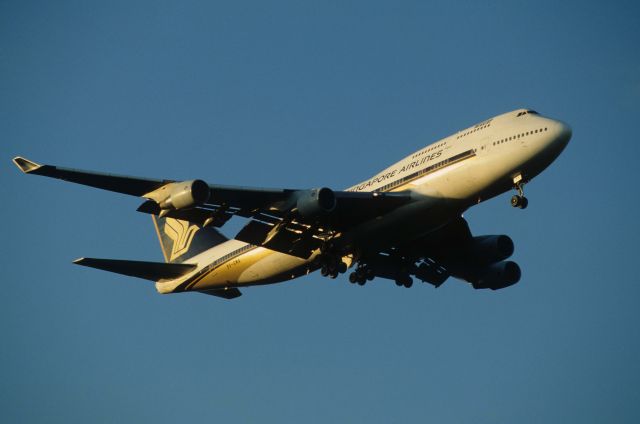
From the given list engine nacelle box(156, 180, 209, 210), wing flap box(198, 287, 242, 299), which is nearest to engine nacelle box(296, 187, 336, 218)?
engine nacelle box(156, 180, 209, 210)

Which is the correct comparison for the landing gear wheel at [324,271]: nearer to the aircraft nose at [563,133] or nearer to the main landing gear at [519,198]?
the main landing gear at [519,198]

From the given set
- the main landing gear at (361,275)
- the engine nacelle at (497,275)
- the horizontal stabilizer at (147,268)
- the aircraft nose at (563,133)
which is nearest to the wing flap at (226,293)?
the horizontal stabilizer at (147,268)

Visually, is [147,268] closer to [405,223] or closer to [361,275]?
[361,275]

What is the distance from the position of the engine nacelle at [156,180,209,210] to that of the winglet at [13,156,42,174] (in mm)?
4977

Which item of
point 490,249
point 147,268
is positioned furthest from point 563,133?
point 147,268

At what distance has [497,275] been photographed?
43906mm

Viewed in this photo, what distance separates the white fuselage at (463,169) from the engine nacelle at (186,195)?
7100 mm

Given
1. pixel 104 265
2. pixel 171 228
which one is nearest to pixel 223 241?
pixel 171 228

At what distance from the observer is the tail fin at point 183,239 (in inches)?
1873

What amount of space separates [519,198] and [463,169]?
2.46 m

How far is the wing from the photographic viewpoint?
110 feet

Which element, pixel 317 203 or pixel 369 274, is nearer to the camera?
pixel 317 203

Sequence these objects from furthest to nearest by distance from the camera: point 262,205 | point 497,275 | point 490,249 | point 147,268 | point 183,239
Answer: point 183,239 < point 497,275 < point 147,268 < point 490,249 < point 262,205

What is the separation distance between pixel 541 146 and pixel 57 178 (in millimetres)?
18429
